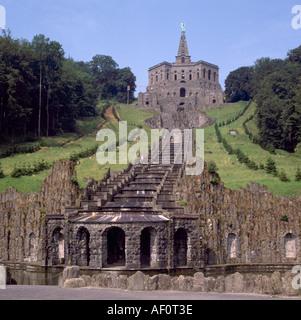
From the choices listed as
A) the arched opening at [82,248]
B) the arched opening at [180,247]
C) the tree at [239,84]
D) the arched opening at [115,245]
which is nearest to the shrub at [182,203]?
the arched opening at [180,247]

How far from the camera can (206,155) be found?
74.9 metres

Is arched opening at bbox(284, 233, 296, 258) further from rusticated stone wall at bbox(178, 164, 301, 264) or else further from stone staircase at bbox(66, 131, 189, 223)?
stone staircase at bbox(66, 131, 189, 223)

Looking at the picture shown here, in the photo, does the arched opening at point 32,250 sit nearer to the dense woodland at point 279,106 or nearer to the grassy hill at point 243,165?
the grassy hill at point 243,165

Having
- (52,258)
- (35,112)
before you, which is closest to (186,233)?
(52,258)

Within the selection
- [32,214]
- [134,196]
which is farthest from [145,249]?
[32,214]

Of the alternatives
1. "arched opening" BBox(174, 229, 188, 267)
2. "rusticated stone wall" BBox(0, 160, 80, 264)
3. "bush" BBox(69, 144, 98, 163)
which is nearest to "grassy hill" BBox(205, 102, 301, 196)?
"arched opening" BBox(174, 229, 188, 267)

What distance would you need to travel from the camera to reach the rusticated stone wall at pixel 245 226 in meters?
43.7

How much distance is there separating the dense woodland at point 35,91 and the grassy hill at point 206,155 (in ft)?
14.7

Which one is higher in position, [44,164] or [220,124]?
[220,124]

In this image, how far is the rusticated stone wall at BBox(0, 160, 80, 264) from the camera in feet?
147

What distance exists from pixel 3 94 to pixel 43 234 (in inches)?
1765

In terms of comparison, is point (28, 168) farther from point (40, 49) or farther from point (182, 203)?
point (40, 49)
